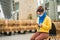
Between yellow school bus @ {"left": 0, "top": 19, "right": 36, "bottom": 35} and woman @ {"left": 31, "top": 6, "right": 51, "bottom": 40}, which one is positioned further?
yellow school bus @ {"left": 0, "top": 19, "right": 36, "bottom": 35}

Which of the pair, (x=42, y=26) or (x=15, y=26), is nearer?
(x=42, y=26)

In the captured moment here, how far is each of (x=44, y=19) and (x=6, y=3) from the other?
97.0ft

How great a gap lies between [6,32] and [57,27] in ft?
33.5

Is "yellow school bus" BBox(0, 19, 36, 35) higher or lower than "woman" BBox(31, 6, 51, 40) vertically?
lower

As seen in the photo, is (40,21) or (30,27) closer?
(40,21)

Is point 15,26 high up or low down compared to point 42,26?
down

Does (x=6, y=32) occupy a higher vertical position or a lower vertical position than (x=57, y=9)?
lower

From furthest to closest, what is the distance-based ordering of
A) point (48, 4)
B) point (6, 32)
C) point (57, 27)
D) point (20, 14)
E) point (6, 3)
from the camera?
point (20, 14)
point (6, 3)
point (48, 4)
point (6, 32)
point (57, 27)

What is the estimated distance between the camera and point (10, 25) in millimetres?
19578

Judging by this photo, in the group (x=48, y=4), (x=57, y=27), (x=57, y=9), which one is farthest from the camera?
(x=48, y=4)

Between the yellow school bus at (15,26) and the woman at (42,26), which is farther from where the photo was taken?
the yellow school bus at (15,26)

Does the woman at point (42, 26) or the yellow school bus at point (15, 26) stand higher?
the woman at point (42, 26)

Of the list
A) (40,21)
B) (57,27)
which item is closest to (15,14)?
(57,27)

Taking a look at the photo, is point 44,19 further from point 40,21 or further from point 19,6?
point 19,6
